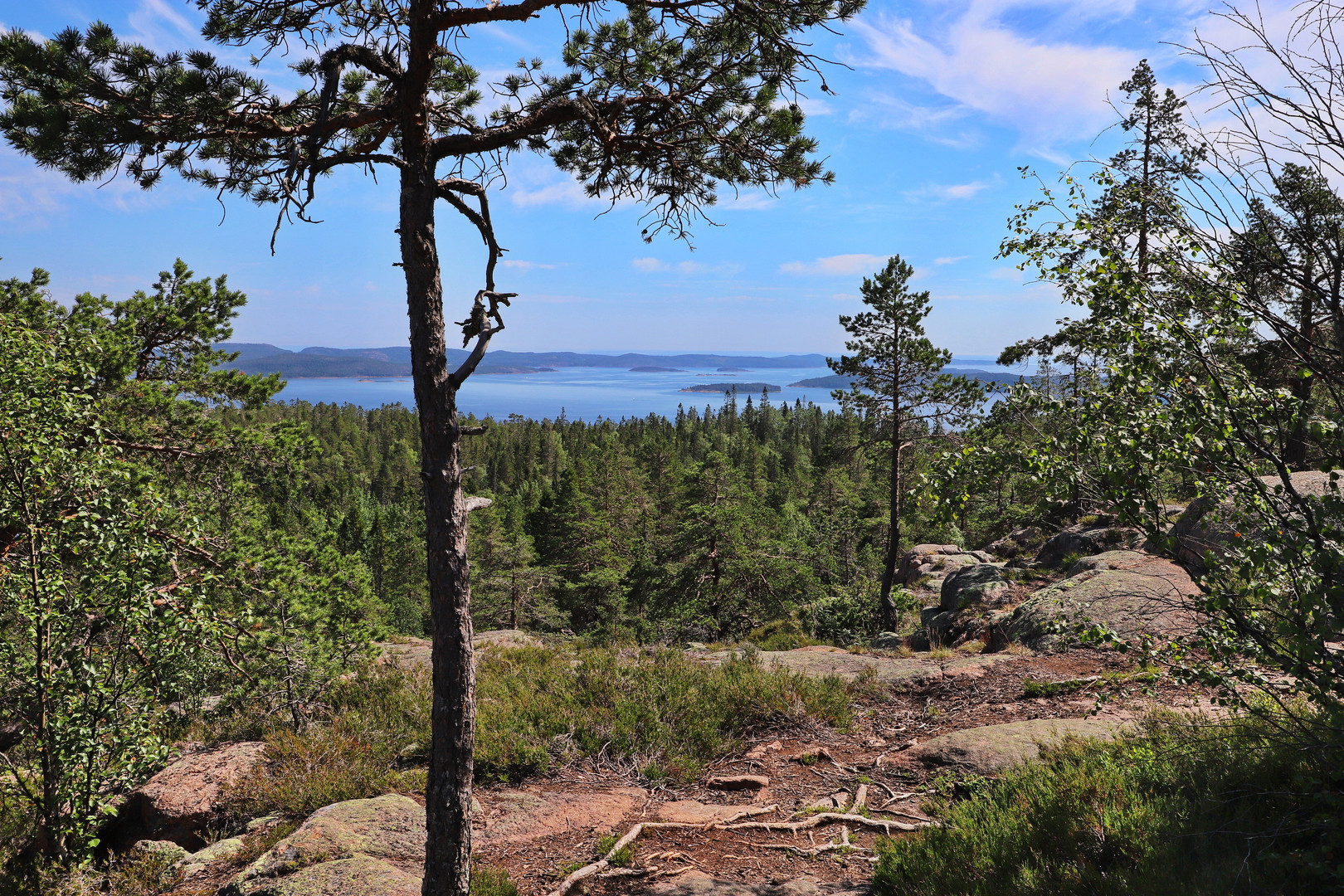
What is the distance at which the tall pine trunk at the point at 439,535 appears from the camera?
4477 millimetres

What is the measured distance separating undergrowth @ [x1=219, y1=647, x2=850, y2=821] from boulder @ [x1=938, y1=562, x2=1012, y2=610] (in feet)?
30.1

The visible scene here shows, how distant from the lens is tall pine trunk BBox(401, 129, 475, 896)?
4477 mm

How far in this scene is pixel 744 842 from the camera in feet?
19.2

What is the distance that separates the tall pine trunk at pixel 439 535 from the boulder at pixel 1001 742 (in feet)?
17.3

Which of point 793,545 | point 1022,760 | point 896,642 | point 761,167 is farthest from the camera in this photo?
point 793,545

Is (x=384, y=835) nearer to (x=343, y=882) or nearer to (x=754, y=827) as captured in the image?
(x=343, y=882)

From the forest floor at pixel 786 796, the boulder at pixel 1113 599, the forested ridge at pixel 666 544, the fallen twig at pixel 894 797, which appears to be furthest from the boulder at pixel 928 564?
the fallen twig at pixel 894 797

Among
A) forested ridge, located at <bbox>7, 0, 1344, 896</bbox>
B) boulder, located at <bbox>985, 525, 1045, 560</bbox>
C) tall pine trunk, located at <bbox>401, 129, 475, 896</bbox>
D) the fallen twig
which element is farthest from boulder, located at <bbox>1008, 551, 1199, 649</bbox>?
boulder, located at <bbox>985, 525, 1045, 560</bbox>

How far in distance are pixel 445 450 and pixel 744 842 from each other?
471 centimetres

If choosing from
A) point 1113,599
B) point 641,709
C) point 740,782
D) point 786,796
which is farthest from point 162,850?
point 1113,599

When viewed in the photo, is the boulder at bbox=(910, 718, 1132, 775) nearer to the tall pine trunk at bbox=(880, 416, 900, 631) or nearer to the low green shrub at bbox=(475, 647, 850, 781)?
the low green shrub at bbox=(475, 647, 850, 781)

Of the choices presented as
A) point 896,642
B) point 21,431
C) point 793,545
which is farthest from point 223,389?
point 793,545

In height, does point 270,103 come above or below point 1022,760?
above

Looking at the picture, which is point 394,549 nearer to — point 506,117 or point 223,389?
point 223,389
